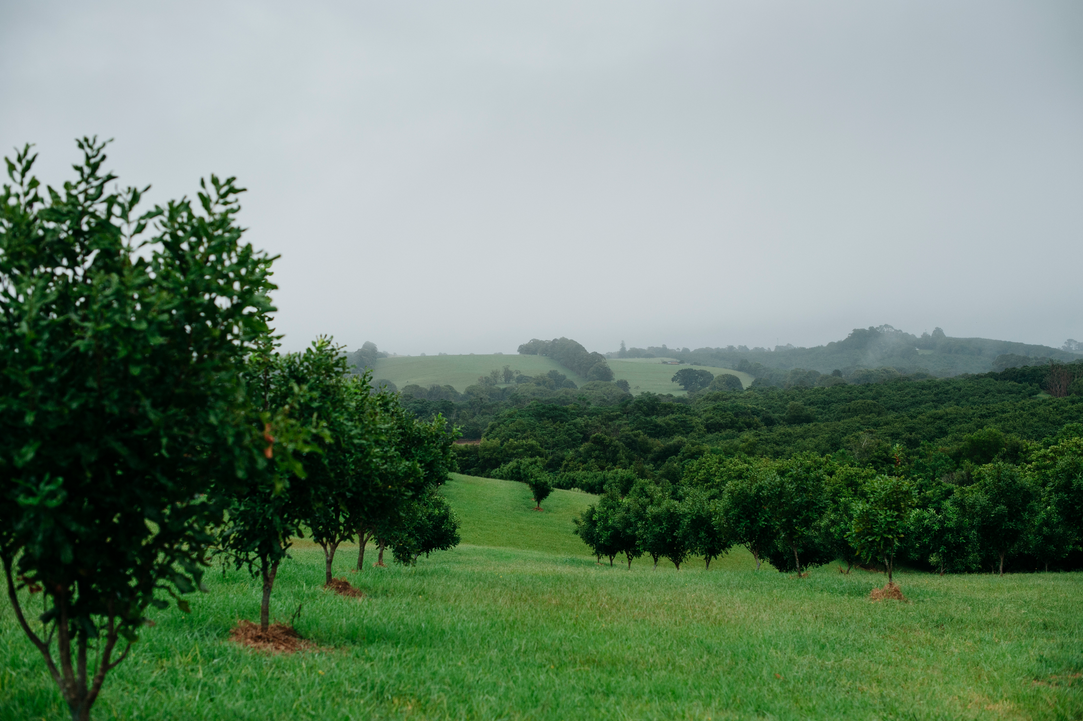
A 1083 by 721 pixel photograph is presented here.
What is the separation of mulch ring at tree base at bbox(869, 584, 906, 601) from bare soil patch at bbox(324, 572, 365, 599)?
18268 millimetres

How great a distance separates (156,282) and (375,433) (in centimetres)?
711

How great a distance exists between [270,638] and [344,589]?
21.7ft

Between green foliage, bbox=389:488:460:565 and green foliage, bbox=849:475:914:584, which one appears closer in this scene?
green foliage, bbox=849:475:914:584

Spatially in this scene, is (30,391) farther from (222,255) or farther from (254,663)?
(254,663)

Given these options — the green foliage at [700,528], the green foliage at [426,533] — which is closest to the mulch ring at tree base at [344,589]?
the green foliage at [426,533]

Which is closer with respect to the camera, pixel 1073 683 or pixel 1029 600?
pixel 1073 683

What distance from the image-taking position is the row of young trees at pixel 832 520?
32062mm

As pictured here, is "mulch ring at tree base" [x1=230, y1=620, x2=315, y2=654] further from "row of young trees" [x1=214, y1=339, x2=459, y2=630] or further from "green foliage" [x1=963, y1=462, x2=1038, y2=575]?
"green foliage" [x1=963, y1=462, x2=1038, y2=575]

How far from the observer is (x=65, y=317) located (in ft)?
15.1

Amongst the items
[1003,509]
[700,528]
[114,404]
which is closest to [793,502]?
[700,528]

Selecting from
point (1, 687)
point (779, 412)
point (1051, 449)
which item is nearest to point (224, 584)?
point (1, 687)

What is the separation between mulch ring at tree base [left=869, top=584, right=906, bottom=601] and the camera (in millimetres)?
21297

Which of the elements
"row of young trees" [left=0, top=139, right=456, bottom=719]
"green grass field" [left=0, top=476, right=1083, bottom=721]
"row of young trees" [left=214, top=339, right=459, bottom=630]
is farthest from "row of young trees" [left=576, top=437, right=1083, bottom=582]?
"row of young trees" [left=0, top=139, right=456, bottom=719]

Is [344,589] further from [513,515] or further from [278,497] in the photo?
[513,515]
